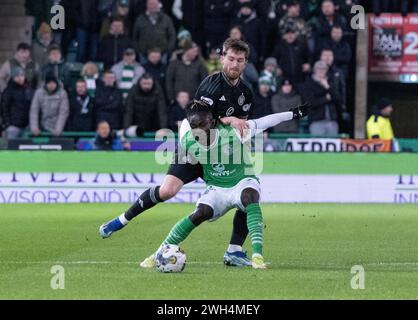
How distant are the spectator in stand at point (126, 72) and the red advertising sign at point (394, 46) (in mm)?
5235

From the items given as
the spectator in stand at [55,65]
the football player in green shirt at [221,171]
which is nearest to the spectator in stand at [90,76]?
the spectator in stand at [55,65]

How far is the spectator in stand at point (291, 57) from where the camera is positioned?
1008 inches

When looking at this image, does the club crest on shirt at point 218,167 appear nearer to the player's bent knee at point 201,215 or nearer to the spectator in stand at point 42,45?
the player's bent knee at point 201,215

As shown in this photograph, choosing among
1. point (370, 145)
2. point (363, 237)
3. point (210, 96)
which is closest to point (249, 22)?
point (370, 145)

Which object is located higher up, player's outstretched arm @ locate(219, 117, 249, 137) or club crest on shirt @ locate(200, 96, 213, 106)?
club crest on shirt @ locate(200, 96, 213, 106)

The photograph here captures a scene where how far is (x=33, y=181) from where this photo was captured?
23.1 metres

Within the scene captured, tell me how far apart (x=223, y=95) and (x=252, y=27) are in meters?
13.3

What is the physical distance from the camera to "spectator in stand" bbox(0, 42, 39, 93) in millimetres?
25359

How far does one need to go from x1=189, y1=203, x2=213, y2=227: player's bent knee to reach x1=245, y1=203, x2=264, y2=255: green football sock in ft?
1.29

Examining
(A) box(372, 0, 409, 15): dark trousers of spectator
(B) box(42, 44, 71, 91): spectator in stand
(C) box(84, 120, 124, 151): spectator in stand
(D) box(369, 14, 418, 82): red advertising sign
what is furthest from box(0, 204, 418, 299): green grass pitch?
(A) box(372, 0, 409, 15): dark trousers of spectator

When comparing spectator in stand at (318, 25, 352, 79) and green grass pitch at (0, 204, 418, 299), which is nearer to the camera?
green grass pitch at (0, 204, 418, 299)

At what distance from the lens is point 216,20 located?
2666 cm

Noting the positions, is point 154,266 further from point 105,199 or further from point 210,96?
point 105,199

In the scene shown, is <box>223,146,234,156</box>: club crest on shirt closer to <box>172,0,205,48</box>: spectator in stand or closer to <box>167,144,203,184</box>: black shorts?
<box>167,144,203,184</box>: black shorts
